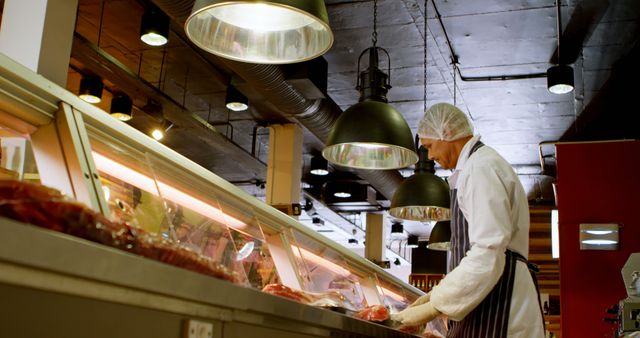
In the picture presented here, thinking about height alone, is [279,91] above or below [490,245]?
above

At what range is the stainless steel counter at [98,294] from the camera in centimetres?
109

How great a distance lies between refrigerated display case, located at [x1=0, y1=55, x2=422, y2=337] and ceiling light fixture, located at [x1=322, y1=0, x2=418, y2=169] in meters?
0.84

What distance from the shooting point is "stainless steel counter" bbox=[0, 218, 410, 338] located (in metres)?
1.09

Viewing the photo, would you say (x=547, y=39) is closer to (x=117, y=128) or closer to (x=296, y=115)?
(x=296, y=115)

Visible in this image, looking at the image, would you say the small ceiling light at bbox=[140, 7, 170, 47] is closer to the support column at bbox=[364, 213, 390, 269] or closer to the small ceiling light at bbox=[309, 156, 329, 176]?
the small ceiling light at bbox=[309, 156, 329, 176]

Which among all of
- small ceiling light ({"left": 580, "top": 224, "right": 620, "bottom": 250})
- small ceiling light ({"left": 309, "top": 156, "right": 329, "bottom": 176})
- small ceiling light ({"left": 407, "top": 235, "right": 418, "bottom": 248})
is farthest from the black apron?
small ceiling light ({"left": 407, "top": 235, "right": 418, "bottom": 248})

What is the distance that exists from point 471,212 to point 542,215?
37.6 ft

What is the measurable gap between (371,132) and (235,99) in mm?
4591

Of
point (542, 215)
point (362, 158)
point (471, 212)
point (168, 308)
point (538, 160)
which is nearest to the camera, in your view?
point (168, 308)

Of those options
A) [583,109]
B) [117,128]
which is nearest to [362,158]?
[117,128]

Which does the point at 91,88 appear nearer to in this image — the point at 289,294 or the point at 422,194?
the point at 422,194

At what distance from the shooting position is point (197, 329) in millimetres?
1579

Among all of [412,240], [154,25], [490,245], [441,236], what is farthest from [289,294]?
[412,240]

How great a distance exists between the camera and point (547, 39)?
7.24 metres
